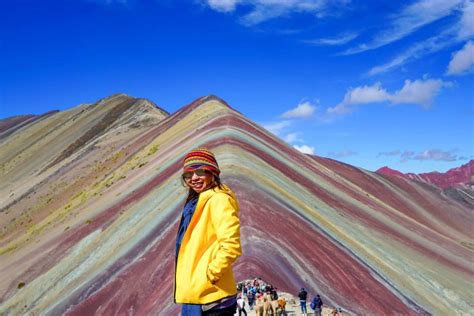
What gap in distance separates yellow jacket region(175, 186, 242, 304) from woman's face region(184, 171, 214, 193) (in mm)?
172

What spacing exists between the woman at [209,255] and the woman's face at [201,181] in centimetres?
8

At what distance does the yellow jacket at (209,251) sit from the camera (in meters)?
4.06

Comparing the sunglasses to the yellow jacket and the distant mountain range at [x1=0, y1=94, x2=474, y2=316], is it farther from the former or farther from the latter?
the distant mountain range at [x1=0, y1=94, x2=474, y2=316]

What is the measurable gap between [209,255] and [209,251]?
4cm

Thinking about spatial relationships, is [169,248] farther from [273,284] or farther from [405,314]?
[405,314]

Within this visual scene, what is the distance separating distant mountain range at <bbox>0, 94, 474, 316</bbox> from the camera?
2000cm

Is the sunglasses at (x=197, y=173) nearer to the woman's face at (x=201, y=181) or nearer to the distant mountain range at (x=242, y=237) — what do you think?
the woman's face at (x=201, y=181)

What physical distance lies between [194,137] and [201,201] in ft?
119

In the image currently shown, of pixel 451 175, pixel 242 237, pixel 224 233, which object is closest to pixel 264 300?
pixel 242 237

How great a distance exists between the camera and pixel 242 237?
774 inches

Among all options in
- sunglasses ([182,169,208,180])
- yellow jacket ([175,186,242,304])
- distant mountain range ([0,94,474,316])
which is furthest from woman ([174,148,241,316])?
distant mountain range ([0,94,474,316])

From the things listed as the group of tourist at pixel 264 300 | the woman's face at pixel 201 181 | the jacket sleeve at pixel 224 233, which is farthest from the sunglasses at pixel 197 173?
the group of tourist at pixel 264 300

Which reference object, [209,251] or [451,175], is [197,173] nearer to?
[209,251]

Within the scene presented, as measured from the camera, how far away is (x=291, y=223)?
2328cm
